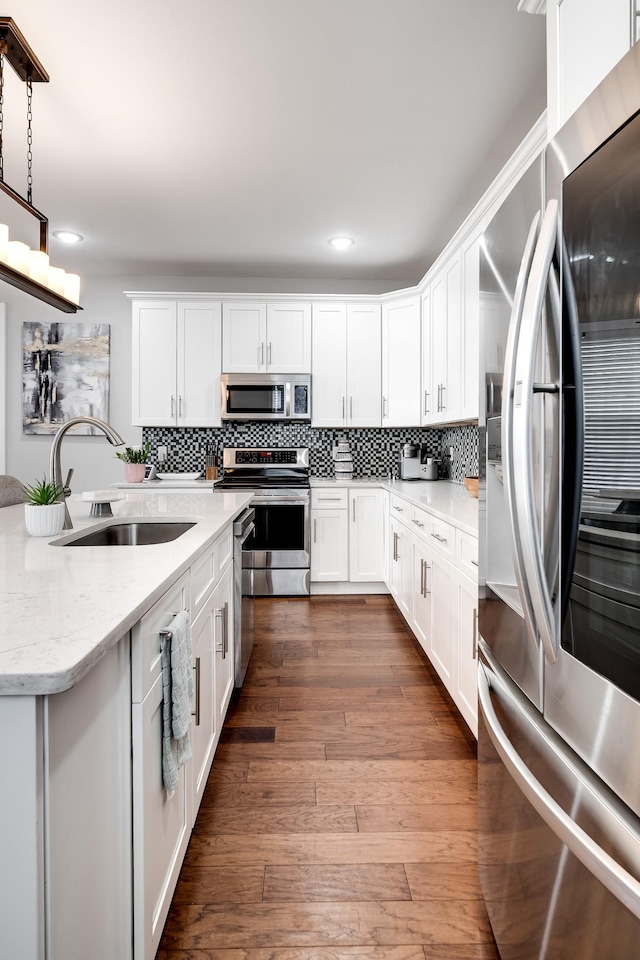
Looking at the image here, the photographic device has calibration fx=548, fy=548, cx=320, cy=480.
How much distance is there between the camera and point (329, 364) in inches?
185

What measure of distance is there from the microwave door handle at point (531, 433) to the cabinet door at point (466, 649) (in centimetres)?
117

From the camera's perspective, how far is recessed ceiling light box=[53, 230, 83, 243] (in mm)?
4070

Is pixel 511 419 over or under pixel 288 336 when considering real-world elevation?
under

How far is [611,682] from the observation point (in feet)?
2.53

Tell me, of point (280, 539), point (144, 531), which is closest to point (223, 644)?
point (144, 531)

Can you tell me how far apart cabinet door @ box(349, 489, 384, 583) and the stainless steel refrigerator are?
131 inches

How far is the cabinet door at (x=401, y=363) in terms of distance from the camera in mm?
4512

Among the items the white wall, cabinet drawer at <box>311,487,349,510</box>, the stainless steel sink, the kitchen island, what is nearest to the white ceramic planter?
the kitchen island

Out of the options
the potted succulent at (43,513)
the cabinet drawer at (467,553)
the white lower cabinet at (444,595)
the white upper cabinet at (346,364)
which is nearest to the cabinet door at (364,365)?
the white upper cabinet at (346,364)

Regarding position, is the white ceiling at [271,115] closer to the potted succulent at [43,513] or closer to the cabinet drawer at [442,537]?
the potted succulent at [43,513]

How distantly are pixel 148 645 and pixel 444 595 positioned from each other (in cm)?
167

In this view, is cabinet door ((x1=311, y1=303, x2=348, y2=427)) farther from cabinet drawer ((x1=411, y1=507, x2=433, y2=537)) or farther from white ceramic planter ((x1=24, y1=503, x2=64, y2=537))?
white ceramic planter ((x1=24, y1=503, x2=64, y2=537))

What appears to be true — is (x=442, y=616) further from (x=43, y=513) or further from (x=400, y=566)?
(x=43, y=513)

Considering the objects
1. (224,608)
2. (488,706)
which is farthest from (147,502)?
(488,706)
